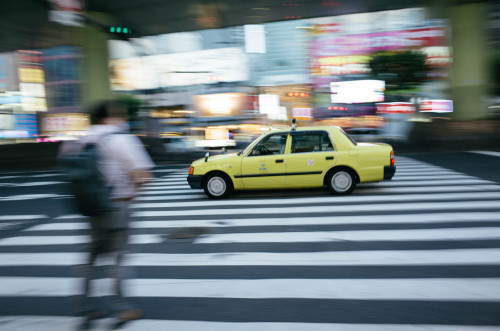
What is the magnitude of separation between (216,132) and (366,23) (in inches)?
573

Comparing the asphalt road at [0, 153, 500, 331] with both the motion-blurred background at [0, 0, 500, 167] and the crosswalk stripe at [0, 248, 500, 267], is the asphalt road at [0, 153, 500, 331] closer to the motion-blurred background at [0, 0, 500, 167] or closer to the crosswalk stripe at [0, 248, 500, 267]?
the crosswalk stripe at [0, 248, 500, 267]

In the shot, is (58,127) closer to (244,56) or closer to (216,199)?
(244,56)

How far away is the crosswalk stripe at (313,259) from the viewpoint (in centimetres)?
389

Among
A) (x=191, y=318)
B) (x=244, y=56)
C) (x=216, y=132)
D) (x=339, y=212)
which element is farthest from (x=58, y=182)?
(x=244, y=56)

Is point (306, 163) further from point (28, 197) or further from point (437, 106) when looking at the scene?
point (437, 106)

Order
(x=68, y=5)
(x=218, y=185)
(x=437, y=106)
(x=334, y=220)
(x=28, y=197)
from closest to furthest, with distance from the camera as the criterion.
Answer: (x=334, y=220) < (x=218, y=185) < (x=28, y=197) < (x=68, y=5) < (x=437, y=106)

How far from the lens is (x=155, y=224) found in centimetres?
612

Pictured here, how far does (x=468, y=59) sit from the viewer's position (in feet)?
63.8

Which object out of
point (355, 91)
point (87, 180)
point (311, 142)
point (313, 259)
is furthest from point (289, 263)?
point (355, 91)

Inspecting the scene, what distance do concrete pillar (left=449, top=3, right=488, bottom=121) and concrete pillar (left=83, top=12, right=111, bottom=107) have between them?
1899 centimetres

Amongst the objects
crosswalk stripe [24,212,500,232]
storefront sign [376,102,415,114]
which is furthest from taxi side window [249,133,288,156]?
storefront sign [376,102,415,114]

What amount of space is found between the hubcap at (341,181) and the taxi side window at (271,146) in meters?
1.18

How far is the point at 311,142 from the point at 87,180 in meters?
5.55

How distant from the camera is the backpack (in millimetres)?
2568
